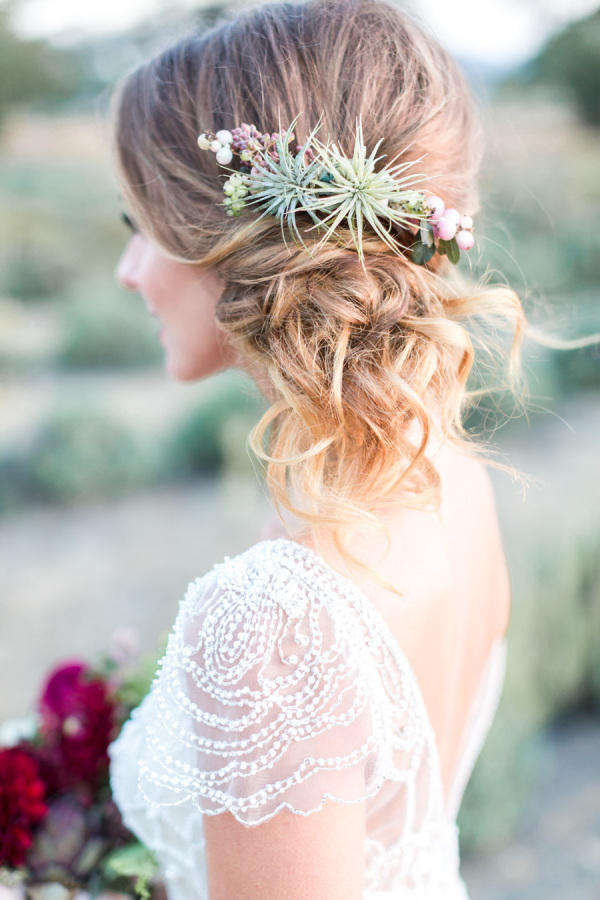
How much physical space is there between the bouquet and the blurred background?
689 mm

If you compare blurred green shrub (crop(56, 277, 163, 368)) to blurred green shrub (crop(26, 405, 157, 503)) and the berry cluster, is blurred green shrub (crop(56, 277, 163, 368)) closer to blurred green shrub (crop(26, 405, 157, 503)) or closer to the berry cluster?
blurred green shrub (crop(26, 405, 157, 503))

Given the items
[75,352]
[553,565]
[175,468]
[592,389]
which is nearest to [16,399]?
[75,352]

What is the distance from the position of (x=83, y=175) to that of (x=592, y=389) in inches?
186

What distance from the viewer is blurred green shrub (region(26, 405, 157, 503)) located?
4859 millimetres

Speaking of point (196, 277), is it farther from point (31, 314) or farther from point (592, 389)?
point (31, 314)

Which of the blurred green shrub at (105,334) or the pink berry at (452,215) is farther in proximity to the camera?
the blurred green shrub at (105,334)

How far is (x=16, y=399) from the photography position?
5.37 m

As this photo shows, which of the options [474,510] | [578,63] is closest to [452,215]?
[474,510]

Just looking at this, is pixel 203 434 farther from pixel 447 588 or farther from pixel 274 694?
pixel 274 694

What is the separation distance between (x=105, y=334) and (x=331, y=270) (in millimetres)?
5246

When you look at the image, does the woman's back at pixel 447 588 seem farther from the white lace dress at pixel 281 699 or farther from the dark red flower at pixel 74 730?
the dark red flower at pixel 74 730

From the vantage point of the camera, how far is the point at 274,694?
0.95 metres

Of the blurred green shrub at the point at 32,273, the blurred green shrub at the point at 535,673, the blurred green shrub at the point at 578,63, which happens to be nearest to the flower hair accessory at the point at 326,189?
the blurred green shrub at the point at 535,673

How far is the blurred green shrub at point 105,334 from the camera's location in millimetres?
5996
